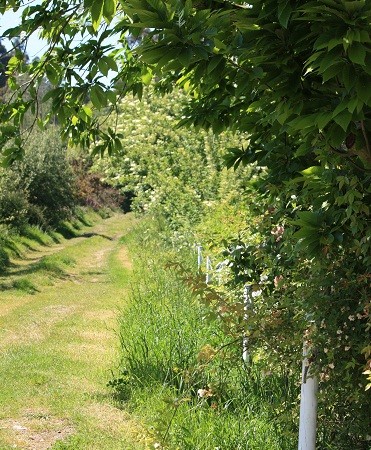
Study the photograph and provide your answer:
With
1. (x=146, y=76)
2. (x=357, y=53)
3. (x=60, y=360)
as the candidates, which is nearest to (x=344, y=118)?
(x=357, y=53)

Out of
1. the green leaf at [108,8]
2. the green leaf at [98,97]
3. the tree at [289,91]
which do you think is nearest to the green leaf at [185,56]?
the tree at [289,91]

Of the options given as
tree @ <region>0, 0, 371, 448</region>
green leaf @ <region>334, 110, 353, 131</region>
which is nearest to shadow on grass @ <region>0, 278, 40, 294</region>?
tree @ <region>0, 0, 371, 448</region>

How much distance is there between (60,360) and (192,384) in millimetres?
3856

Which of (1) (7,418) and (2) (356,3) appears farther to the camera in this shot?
(1) (7,418)

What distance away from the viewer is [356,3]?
2.32 m

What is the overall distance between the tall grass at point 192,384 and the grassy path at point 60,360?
31 centimetres

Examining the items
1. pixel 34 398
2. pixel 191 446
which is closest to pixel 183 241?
pixel 34 398

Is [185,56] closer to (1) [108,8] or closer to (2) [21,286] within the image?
(1) [108,8]

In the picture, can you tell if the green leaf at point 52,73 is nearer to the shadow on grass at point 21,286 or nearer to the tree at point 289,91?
the tree at point 289,91

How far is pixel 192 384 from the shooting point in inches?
249

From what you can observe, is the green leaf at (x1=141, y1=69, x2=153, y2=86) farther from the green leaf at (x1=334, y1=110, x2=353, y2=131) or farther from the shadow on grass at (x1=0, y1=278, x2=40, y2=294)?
the shadow on grass at (x1=0, y1=278, x2=40, y2=294)

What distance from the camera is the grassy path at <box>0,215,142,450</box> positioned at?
21.9ft

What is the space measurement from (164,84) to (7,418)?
338 cm

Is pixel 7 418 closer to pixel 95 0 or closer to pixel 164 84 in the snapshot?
pixel 164 84
